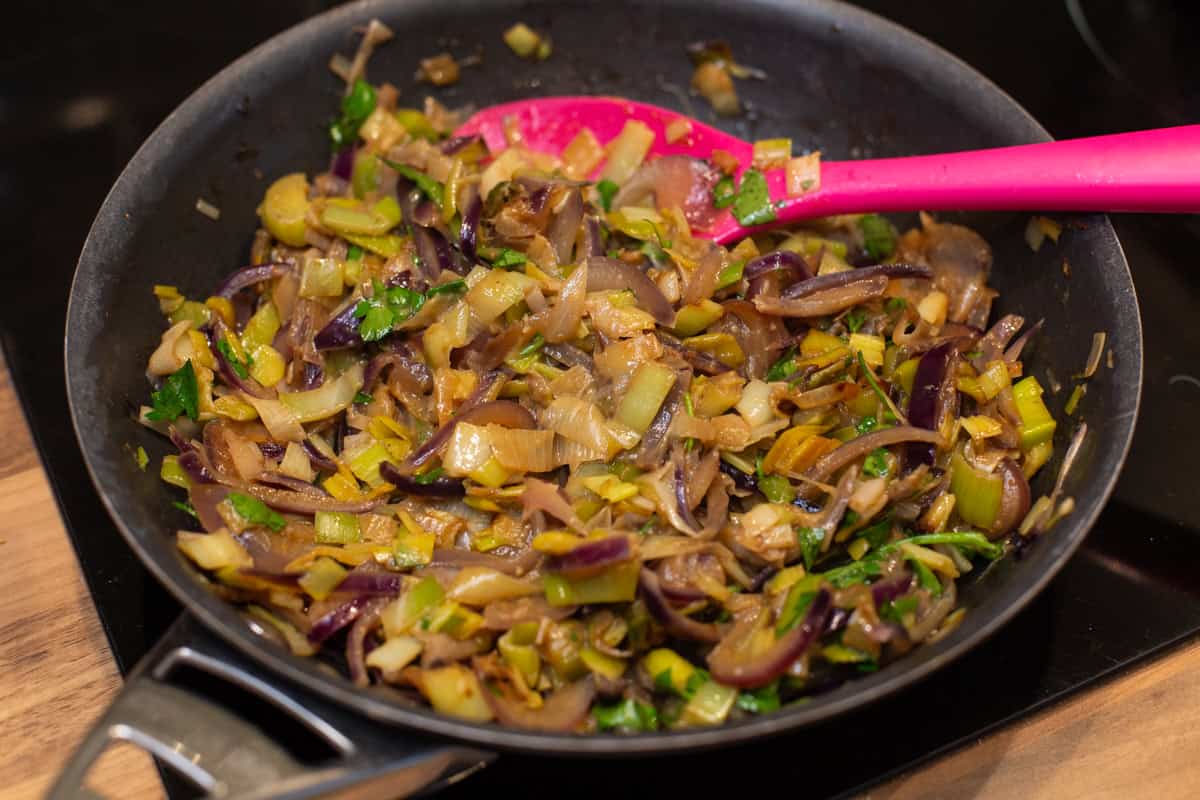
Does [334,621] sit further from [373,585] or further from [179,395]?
[179,395]

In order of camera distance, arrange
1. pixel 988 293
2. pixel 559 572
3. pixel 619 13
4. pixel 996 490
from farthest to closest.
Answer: pixel 619 13 < pixel 988 293 < pixel 996 490 < pixel 559 572

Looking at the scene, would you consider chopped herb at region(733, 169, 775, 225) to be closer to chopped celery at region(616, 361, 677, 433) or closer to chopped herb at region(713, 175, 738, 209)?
chopped herb at region(713, 175, 738, 209)

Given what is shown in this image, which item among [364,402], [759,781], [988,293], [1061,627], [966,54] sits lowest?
[759,781]

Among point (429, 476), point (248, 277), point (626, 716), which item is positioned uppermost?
point (248, 277)

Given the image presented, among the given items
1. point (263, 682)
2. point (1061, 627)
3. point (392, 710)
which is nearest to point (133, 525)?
point (263, 682)

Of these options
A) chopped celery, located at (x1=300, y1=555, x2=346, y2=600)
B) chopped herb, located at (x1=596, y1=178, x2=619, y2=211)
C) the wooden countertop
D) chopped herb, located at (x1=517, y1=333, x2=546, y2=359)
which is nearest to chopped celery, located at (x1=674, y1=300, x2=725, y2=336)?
chopped herb, located at (x1=517, y1=333, x2=546, y2=359)

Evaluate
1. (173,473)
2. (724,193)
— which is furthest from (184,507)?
(724,193)

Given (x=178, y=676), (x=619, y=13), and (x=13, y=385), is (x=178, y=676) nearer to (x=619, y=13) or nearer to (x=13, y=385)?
(x=13, y=385)
